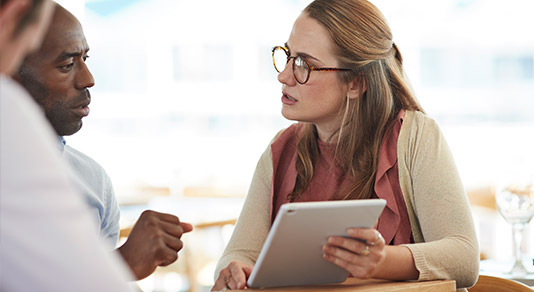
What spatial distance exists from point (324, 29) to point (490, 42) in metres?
3.91

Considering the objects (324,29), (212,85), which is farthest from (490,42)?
(324,29)

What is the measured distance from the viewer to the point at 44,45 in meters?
1.72

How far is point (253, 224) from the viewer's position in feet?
6.49

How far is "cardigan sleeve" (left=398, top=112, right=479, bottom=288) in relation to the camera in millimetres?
1678

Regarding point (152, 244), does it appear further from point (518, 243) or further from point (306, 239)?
point (518, 243)

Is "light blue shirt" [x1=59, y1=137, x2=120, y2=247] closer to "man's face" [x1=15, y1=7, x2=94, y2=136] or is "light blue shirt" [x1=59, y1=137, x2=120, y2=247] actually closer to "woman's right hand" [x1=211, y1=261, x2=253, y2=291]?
"man's face" [x1=15, y1=7, x2=94, y2=136]

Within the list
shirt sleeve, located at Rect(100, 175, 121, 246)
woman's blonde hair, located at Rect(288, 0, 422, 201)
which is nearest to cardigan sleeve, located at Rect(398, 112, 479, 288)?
woman's blonde hair, located at Rect(288, 0, 422, 201)

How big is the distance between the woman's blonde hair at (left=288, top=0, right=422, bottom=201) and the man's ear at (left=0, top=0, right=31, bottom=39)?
52.6 inches

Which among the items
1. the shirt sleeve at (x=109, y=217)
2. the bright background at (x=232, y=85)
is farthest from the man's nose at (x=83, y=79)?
the bright background at (x=232, y=85)

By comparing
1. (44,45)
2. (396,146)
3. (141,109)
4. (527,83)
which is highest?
(44,45)

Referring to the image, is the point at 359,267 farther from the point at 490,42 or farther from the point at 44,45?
the point at 490,42

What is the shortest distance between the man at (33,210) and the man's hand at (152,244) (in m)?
0.80

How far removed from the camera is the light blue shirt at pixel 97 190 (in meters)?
1.83

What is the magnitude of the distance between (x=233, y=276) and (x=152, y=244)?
266 mm
